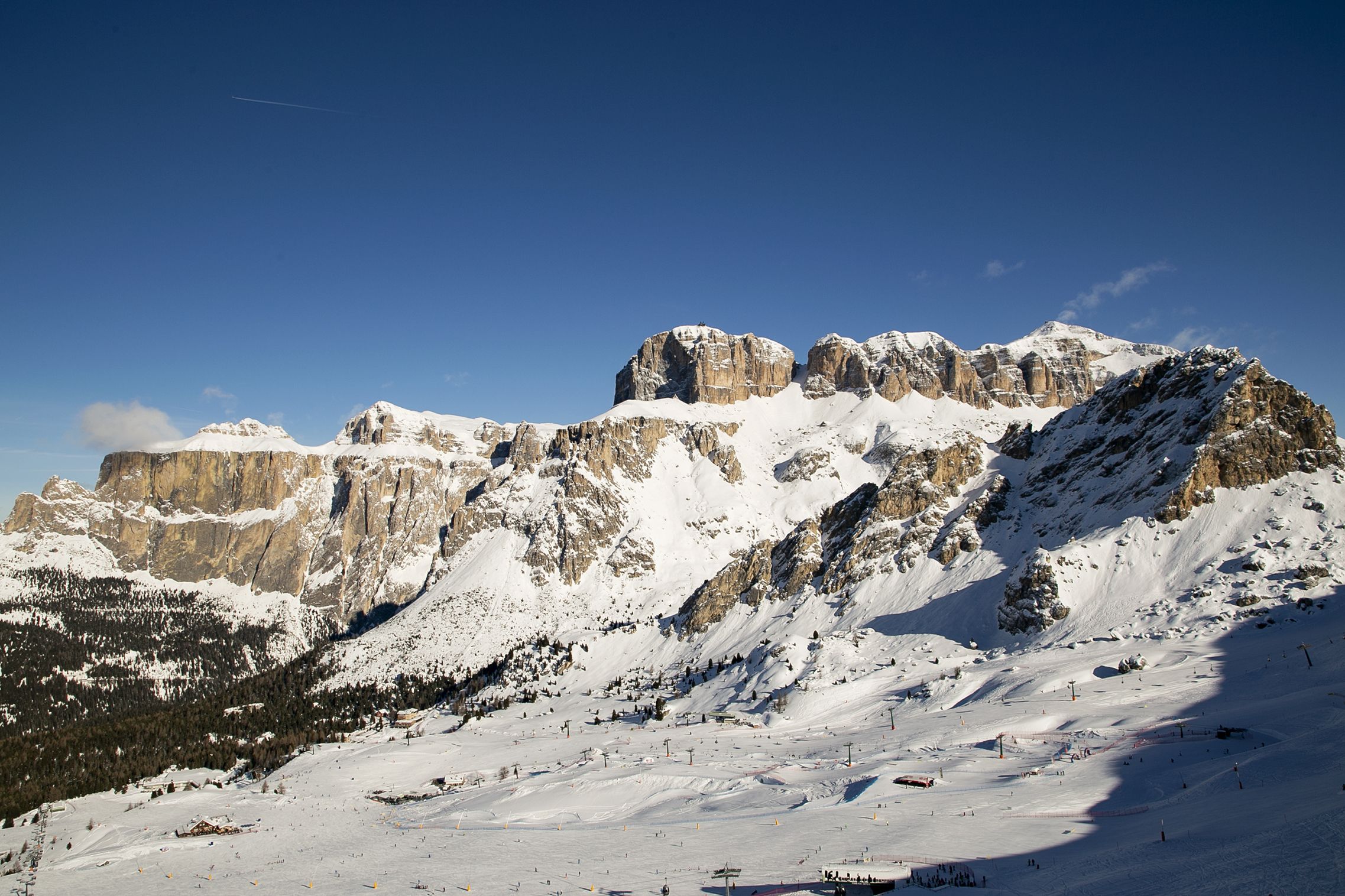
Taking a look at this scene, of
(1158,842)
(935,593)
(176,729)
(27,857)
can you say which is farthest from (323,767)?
(1158,842)

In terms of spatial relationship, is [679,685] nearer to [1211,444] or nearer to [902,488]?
[902,488]

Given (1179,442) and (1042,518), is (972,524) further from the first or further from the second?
(1179,442)

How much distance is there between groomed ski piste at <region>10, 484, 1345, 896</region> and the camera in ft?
114

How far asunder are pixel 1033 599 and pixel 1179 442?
39.1m

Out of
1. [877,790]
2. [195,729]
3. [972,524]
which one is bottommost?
[195,729]

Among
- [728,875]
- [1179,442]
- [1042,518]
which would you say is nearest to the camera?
[728,875]

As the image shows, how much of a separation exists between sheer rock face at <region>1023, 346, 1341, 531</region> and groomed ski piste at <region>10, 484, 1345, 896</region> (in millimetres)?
4331

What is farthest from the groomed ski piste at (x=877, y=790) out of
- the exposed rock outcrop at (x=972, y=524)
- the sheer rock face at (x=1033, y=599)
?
the exposed rock outcrop at (x=972, y=524)

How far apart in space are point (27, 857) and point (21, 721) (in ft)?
505

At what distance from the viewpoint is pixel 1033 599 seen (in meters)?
Result: 110

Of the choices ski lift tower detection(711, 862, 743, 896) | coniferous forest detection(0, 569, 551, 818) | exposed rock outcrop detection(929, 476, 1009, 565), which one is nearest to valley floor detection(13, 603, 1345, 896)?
ski lift tower detection(711, 862, 743, 896)

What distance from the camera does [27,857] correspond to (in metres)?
72.2

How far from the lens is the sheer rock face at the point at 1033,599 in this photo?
107562 mm

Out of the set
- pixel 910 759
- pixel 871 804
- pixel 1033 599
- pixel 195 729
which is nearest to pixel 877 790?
pixel 871 804
